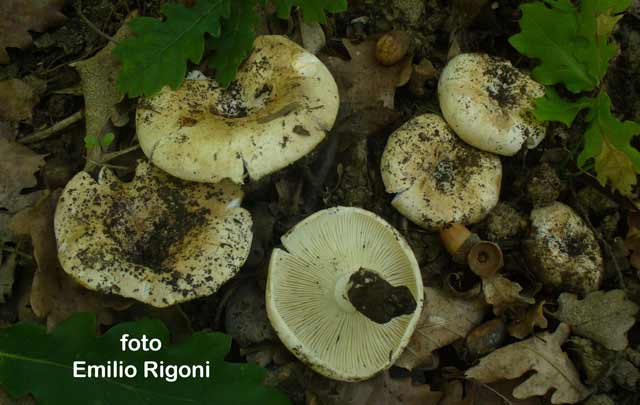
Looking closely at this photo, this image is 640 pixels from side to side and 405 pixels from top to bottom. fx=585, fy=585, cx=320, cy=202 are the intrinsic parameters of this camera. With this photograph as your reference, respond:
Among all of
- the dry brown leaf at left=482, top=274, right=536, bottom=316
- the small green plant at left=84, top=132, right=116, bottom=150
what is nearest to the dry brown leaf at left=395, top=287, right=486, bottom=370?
the dry brown leaf at left=482, top=274, right=536, bottom=316

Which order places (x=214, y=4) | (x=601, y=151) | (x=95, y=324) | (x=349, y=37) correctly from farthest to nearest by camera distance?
(x=349, y=37)
(x=601, y=151)
(x=214, y=4)
(x=95, y=324)

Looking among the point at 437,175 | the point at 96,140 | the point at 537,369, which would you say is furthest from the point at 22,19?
the point at 537,369

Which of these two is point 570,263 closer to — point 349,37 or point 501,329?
point 501,329

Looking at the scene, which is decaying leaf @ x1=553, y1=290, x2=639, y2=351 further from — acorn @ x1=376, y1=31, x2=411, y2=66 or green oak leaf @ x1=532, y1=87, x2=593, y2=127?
acorn @ x1=376, y1=31, x2=411, y2=66

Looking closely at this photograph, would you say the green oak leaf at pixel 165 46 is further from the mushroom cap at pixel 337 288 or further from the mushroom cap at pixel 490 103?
the mushroom cap at pixel 490 103

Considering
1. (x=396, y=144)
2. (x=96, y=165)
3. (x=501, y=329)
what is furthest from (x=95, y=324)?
(x=501, y=329)
